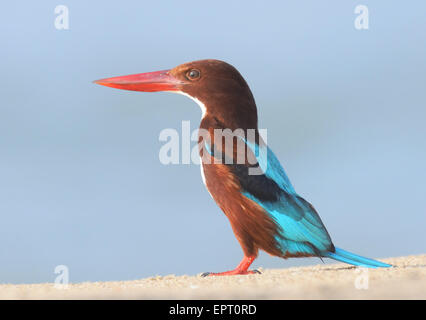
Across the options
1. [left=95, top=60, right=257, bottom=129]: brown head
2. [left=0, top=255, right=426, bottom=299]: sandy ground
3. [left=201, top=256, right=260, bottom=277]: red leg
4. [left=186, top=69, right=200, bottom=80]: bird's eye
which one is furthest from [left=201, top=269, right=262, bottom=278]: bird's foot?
[left=186, top=69, right=200, bottom=80]: bird's eye

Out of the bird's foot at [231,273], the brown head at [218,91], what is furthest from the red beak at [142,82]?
the bird's foot at [231,273]

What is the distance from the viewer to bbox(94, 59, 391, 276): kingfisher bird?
4.44 metres

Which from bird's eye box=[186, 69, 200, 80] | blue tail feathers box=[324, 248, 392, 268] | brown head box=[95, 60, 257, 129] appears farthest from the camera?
bird's eye box=[186, 69, 200, 80]

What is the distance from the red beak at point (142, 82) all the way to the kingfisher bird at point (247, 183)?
423mm

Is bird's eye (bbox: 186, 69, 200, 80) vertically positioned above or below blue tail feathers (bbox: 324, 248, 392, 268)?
above

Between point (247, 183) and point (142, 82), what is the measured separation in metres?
1.67

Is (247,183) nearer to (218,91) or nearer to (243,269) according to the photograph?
(243,269)

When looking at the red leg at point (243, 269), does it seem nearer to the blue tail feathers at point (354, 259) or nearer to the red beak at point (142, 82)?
the blue tail feathers at point (354, 259)

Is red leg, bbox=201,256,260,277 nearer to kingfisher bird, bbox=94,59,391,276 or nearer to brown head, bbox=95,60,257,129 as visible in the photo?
kingfisher bird, bbox=94,59,391,276

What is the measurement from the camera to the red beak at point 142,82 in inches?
205

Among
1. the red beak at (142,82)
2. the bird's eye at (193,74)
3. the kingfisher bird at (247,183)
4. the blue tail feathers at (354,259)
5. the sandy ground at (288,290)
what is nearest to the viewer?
the sandy ground at (288,290)

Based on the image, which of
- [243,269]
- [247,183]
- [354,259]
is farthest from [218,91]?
[354,259]

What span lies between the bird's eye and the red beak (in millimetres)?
278
